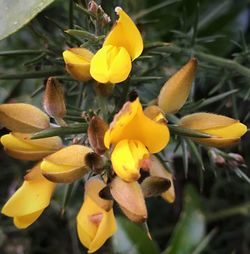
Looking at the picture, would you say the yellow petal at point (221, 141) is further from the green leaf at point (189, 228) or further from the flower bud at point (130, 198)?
the green leaf at point (189, 228)

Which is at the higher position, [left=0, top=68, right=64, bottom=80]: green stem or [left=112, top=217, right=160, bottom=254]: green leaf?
[left=0, top=68, right=64, bottom=80]: green stem

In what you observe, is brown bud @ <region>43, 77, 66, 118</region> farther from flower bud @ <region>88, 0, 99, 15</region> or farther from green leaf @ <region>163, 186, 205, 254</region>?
green leaf @ <region>163, 186, 205, 254</region>

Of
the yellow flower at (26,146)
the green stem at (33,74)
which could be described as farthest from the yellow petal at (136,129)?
the green stem at (33,74)

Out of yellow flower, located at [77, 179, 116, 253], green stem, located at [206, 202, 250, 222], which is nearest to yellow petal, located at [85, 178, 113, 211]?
yellow flower, located at [77, 179, 116, 253]

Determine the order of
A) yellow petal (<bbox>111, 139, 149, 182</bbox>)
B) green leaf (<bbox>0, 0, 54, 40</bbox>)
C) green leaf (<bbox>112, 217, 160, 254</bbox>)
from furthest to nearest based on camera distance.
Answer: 1. green leaf (<bbox>112, 217, 160, 254</bbox>)
2. green leaf (<bbox>0, 0, 54, 40</bbox>)
3. yellow petal (<bbox>111, 139, 149, 182</bbox>)

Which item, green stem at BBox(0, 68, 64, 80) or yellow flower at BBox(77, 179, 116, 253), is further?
green stem at BBox(0, 68, 64, 80)

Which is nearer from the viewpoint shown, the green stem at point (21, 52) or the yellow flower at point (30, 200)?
the yellow flower at point (30, 200)
